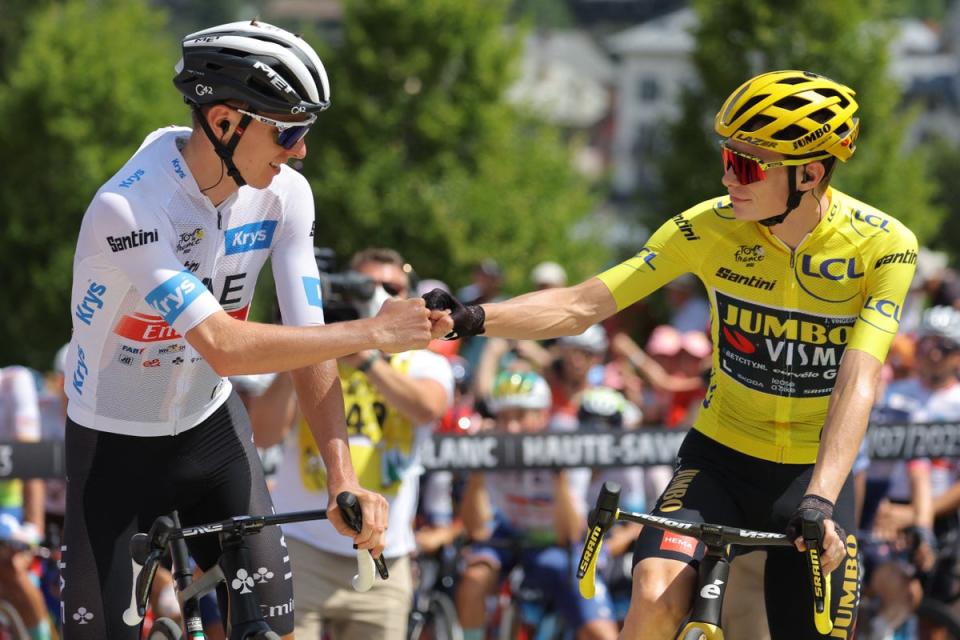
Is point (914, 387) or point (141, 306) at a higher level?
point (141, 306)

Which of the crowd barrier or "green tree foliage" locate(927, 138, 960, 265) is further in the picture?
"green tree foliage" locate(927, 138, 960, 265)

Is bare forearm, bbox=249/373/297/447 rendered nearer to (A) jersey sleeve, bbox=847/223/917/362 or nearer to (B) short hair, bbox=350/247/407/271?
(B) short hair, bbox=350/247/407/271

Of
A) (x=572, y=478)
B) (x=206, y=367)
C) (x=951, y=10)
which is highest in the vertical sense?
(x=951, y=10)

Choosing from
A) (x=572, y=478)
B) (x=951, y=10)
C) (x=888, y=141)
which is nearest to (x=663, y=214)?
(x=888, y=141)

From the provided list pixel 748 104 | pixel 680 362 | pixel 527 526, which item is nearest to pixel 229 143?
pixel 748 104

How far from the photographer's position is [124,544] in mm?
4355

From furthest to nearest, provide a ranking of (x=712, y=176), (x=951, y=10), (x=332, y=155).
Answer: (x=951, y=10) → (x=332, y=155) → (x=712, y=176)

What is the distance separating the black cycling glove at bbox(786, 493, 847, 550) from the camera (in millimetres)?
4031

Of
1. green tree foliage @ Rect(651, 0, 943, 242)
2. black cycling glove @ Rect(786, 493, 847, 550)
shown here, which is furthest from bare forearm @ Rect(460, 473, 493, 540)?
green tree foliage @ Rect(651, 0, 943, 242)

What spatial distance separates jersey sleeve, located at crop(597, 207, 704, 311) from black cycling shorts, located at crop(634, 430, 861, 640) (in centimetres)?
57

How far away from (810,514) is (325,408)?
1.46 m

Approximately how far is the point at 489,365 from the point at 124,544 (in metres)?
6.37

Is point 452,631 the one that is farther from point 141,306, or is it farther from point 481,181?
point 481,181

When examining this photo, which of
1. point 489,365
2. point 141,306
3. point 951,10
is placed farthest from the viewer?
point 951,10
